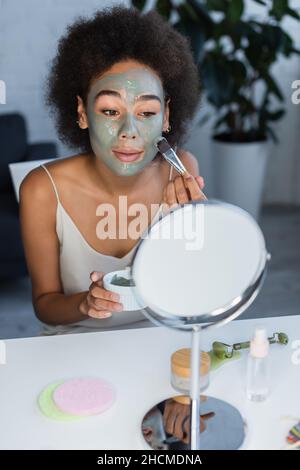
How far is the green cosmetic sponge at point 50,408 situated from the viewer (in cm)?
86

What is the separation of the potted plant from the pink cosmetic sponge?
157cm

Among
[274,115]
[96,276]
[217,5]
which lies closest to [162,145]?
[96,276]

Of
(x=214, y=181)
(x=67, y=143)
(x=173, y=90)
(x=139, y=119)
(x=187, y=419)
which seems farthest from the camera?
(x=214, y=181)

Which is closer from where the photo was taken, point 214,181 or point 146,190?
point 146,190

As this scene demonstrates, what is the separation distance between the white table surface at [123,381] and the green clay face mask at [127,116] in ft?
0.99

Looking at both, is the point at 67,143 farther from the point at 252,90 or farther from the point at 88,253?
the point at 252,90

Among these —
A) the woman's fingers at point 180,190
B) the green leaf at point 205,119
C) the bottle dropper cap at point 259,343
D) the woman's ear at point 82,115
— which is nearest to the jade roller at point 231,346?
the bottle dropper cap at point 259,343

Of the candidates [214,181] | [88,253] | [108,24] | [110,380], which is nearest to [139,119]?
[108,24]

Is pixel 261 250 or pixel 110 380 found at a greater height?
pixel 261 250

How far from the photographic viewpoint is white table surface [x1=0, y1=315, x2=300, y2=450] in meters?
0.83

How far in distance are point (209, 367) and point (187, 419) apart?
0.09 meters

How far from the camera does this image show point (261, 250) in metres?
0.74

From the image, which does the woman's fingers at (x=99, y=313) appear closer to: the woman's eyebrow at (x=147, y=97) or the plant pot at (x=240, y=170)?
the woman's eyebrow at (x=147, y=97)

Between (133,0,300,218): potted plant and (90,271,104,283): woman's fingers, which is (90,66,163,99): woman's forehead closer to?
(90,271,104,283): woman's fingers
